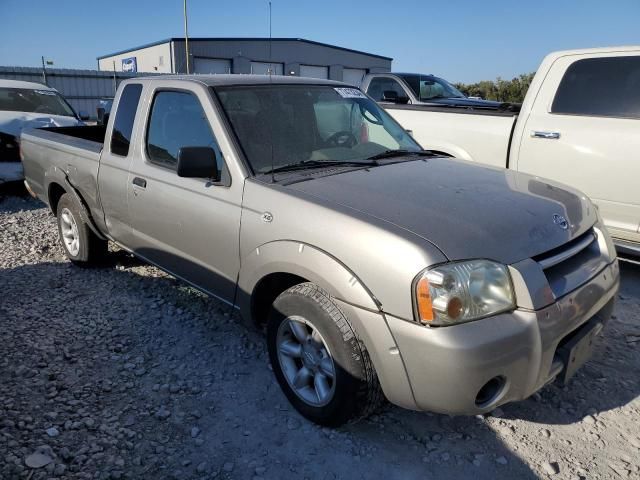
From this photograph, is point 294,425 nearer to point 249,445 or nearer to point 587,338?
point 249,445

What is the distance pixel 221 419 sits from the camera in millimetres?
2783

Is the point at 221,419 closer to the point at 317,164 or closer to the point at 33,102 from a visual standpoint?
the point at 317,164

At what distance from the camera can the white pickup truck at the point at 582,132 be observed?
4.38 metres

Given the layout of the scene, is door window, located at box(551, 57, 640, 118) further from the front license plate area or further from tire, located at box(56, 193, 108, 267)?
tire, located at box(56, 193, 108, 267)

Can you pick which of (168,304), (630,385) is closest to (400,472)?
(630,385)

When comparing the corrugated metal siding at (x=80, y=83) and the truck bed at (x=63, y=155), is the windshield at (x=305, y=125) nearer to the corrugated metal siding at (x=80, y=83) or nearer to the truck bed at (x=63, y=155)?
the truck bed at (x=63, y=155)

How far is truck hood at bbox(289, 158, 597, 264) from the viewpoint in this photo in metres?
2.27

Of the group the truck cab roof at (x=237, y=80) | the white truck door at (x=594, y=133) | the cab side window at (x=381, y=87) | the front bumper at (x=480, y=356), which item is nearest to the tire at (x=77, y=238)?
the truck cab roof at (x=237, y=80)

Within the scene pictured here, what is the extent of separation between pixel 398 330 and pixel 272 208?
97 centimetres

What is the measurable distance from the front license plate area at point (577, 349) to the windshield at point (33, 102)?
31.7 feet

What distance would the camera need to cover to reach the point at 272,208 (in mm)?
2689

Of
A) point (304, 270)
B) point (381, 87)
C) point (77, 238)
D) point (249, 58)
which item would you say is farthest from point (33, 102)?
point (249, 58)

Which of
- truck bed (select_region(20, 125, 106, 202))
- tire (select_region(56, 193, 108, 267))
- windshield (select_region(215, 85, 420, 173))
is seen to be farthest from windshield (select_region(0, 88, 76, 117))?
windshield (select_region(215, 85, 420, 173))

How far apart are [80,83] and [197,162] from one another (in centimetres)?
2448
